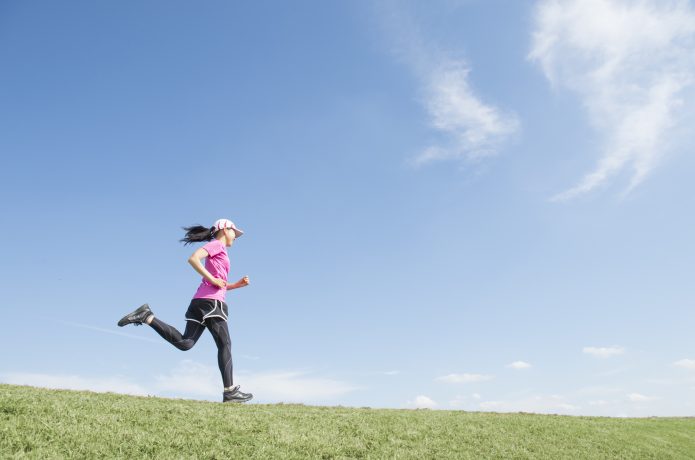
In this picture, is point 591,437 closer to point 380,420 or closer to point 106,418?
point 380,420

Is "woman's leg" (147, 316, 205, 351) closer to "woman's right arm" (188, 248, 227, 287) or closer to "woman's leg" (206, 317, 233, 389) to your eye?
"woman's leg" (206, 317, 233, 389)

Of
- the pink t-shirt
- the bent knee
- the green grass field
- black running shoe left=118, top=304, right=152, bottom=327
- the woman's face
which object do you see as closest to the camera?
the green grass field

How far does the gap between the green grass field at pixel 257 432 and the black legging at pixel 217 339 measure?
65 centimetres

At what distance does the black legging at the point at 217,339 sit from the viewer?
8.73m

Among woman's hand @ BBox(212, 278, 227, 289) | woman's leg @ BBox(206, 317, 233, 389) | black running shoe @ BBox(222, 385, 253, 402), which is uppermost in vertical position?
woman's hand @ BBox(212, 278, 227, 289)

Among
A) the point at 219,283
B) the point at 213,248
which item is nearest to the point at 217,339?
the point at 219,283

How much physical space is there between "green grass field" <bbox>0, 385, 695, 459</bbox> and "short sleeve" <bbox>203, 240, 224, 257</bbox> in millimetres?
2558

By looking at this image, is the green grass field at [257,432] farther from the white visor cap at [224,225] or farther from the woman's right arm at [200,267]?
the white visor cap at [224,225]

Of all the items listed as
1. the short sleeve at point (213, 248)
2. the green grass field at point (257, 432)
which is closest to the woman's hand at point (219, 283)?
the short sleeve at point (213, 248)

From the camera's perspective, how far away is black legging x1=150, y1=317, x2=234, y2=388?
28.7 feet

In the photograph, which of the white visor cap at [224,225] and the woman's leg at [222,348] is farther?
the white visor cap at [224,225]

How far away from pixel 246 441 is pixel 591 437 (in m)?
7.82

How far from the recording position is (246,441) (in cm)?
654

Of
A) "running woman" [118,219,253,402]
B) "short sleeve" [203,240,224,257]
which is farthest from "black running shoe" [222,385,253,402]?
"short sleeve" [203,240,224,257]
